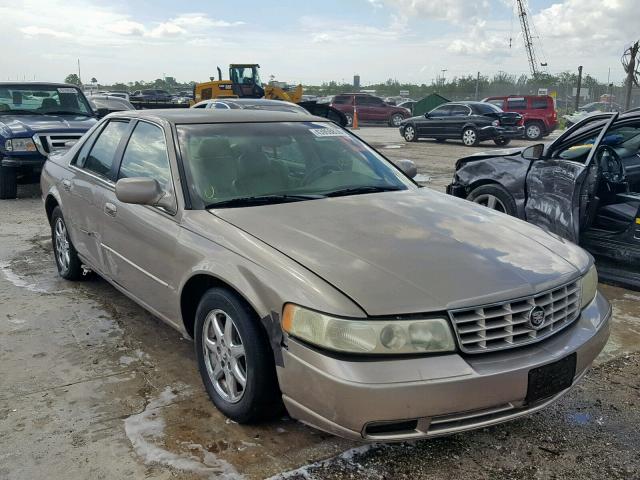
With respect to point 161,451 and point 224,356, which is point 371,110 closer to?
point 224,356

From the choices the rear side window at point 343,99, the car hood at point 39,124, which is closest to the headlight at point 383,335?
the car hood at point 39,124

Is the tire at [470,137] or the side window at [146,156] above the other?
the side window at [146,156]

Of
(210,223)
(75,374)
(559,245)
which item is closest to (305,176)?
(210,223)

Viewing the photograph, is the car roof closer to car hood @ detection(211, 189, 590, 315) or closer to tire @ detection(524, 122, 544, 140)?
car hood @ detection(211, 189, 590, 315)

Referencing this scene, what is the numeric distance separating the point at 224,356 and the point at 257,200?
34.4 inches

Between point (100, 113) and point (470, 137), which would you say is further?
point (470, 137)

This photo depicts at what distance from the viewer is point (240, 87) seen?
23.9 metres

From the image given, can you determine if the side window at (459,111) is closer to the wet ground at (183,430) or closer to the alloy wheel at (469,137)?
the alloy wheel at (469,137)

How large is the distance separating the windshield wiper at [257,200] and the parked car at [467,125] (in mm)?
17145

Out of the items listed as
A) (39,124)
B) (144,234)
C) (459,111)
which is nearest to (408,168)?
(144,234)

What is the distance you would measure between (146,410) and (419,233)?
167 centimetres

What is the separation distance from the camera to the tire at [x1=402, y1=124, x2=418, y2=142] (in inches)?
841

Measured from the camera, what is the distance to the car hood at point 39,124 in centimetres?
880

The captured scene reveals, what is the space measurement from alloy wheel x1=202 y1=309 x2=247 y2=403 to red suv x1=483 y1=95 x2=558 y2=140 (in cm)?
2113
